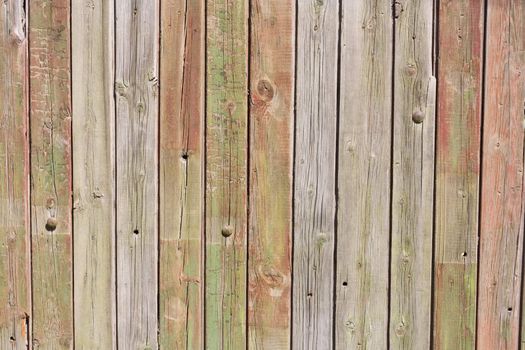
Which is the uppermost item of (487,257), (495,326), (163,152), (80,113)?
(80,113)

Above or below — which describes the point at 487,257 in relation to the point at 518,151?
below

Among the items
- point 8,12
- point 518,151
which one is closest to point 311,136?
point 518,151

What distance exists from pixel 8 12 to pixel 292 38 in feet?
3.45

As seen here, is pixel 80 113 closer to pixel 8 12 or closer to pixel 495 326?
pixel 8 12

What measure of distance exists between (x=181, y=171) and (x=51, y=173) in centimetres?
48

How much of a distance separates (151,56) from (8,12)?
55 cm

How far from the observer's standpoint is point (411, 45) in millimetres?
2244

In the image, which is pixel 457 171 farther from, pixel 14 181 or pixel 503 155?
pixel 14 181

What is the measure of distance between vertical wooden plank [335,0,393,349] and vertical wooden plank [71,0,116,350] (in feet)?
2.80

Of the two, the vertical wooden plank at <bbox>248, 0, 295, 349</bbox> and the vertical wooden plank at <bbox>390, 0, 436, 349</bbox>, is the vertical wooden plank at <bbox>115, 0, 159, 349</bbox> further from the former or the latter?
the vertical wooden plank at <bbox>390, 0, 436, 349</bbox>

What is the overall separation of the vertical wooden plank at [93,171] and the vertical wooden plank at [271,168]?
0.53 m

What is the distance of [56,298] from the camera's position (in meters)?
2.30

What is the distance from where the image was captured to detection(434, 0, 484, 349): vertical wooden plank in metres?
2.24

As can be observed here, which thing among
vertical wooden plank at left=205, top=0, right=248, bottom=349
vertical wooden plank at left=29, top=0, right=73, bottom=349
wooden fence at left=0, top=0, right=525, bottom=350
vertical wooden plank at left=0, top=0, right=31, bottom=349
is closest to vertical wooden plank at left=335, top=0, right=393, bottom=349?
wooden fence at left=0, top=0, right=525, bottom=350
